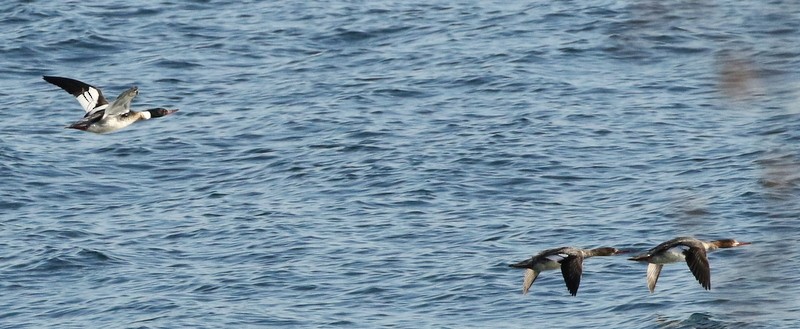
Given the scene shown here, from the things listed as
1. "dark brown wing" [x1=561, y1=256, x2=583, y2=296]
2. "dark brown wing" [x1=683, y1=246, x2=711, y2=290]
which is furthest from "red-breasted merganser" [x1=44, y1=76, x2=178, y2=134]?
"dark brown wing" [x1=683, y1=246, x2=711, y2=290]

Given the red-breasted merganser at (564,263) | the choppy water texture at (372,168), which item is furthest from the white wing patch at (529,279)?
the choppy water texture at (372,168)

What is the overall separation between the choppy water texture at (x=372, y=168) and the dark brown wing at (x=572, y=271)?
6.12ft

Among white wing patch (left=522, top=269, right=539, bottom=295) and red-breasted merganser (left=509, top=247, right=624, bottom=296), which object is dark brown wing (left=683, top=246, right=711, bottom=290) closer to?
red-breasted merganser (left=509, top=247, right=624, bottom=296)

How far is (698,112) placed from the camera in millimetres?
26672

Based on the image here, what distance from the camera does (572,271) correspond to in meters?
13.5

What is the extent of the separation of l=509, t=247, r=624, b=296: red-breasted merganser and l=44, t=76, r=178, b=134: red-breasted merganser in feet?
14.2

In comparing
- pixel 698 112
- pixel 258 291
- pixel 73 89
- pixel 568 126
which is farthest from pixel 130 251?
pixel 698 112

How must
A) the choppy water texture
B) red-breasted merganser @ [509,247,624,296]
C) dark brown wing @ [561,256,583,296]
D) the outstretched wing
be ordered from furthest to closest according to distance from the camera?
the choppy water texture, the outstretched wing, red-breasted merganser @ [509,247,624,296], dark brown wing @ [561,256,583,296]

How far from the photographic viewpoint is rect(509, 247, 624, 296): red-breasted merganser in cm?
1337

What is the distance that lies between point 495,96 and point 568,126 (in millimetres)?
2445

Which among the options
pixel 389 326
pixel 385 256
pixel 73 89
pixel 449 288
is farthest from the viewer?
pixel 385 256

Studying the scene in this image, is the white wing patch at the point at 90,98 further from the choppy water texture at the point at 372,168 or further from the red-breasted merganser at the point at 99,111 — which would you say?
the choppy water texture at the point at 372,168

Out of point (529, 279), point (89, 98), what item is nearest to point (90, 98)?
point (89, 98)

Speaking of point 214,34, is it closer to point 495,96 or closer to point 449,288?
point 495,96
